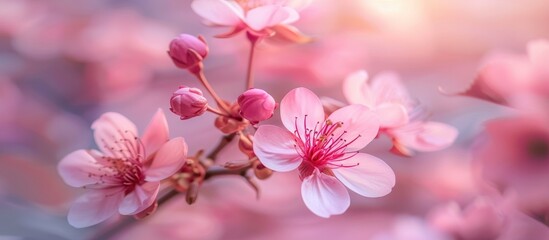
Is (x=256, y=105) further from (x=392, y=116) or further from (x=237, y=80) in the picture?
(x=237, y=80)

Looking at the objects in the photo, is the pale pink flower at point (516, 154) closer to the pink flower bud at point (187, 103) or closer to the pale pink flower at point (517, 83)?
the pale pink flower at point (517, 83)

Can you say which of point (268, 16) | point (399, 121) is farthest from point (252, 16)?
point (399, 121)

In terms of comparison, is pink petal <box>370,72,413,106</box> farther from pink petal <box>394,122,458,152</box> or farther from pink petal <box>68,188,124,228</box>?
pink petal <box>68,188,124,228</box>

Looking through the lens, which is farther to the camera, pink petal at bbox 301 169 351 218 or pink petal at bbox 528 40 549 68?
pink petal at bbox 528 40 549 68

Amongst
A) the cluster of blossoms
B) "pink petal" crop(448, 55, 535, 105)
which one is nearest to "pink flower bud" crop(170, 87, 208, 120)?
the cluster of blossoms

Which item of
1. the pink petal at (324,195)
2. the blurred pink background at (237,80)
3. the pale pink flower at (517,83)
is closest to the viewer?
the pink petal at (324,195)

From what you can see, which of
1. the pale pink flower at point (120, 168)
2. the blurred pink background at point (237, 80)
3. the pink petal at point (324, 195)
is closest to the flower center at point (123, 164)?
the pale pink flower at point (120, 168)
